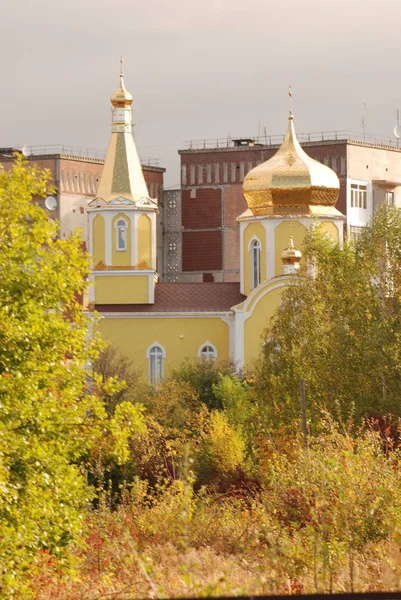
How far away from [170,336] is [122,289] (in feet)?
6.93

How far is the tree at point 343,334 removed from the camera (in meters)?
29.3

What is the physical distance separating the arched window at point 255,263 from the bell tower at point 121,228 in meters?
3.05

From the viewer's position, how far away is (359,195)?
71062 millimetres

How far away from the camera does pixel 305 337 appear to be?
3138 centimetres

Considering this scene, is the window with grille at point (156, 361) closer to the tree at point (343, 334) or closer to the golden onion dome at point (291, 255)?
the golden onion dome at point (291, 255)

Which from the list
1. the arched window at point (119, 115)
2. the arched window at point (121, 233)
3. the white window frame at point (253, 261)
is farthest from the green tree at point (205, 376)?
the arched window at point (119, 115)

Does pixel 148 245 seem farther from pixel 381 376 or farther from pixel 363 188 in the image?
pixel 363 188

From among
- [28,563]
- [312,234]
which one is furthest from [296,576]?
[312,234]

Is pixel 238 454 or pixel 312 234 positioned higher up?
pixel 312 234

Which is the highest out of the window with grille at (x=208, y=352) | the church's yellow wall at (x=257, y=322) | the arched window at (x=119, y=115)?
the arched window at (x=119, y=115)

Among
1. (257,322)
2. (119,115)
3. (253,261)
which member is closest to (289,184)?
(253,261)

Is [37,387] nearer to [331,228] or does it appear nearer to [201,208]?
[331,228]

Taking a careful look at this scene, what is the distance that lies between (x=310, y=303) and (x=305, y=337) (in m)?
1.21

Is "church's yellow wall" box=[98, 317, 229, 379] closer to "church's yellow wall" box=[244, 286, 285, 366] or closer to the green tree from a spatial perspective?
"church's yellow wall" box=[244, 286, 285, 366]
